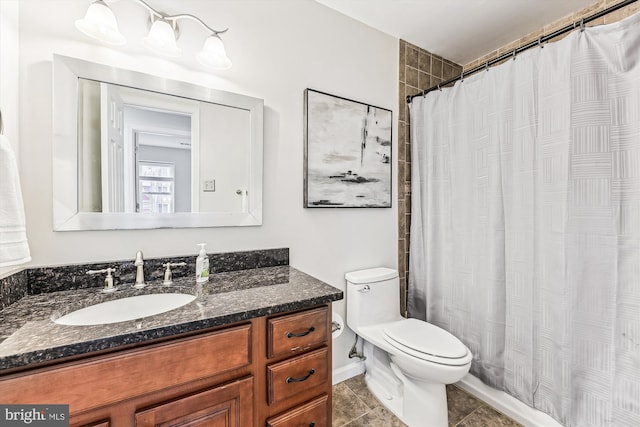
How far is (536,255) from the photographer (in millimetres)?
1465

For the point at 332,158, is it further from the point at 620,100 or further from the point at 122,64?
the point at 620,100

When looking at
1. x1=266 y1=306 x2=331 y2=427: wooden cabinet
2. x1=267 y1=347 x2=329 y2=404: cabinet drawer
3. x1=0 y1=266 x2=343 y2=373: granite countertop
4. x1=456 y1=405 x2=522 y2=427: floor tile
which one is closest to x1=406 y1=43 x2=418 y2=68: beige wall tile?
x1=0 y1=266 x2=343 y2=373: granite countertop

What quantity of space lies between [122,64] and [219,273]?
1.05 meters

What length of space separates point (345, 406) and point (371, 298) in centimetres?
65

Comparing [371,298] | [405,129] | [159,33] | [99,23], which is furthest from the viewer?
[405,129]

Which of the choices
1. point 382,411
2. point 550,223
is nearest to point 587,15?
point 550,223

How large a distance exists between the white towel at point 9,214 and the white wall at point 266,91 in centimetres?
36

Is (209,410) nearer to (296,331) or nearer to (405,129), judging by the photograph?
(296,331)

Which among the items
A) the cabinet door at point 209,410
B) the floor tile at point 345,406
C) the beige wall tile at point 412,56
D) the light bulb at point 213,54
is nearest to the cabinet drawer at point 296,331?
the cabinet door at point 209,410

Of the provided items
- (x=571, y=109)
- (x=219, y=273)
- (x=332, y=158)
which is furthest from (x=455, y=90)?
(x=219, y=273)

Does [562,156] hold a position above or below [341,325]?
above

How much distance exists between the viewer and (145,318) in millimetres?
830

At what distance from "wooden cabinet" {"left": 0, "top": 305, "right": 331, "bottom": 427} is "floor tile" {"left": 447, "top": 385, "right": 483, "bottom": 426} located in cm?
93

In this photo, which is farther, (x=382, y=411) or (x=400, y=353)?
(x=382, y=411)
